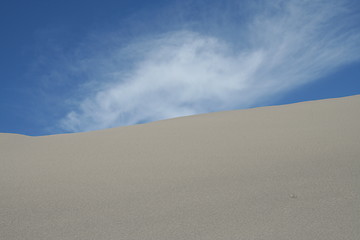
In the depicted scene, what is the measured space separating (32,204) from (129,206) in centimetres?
98

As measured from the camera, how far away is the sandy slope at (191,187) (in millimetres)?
1985

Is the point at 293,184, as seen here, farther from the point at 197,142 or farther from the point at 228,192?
the point at 197,142

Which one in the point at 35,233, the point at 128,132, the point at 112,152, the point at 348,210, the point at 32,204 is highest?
the point at 128,132

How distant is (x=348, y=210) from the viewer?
209 cm

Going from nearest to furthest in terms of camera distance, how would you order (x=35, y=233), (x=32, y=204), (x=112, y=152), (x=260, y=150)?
(x=35, y=233) < (x=32, y=204) < (x=260, y=150) < (x=112, y=152)

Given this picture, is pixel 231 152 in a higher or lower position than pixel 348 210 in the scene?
higher

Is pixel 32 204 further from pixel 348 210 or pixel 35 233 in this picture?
pixel 348 210

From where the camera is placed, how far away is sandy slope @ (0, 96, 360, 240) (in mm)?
1985

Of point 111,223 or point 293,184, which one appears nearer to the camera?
point 111,223

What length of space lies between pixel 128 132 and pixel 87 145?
114cm

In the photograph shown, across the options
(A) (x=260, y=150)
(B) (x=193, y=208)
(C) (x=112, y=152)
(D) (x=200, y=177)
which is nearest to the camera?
(B) (x=193, y=208)

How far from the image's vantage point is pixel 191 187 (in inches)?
106

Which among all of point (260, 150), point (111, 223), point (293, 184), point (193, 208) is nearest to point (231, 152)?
point (260, 150)

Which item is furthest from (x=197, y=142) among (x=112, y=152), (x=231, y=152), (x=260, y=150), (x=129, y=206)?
(x=129, y=206)
